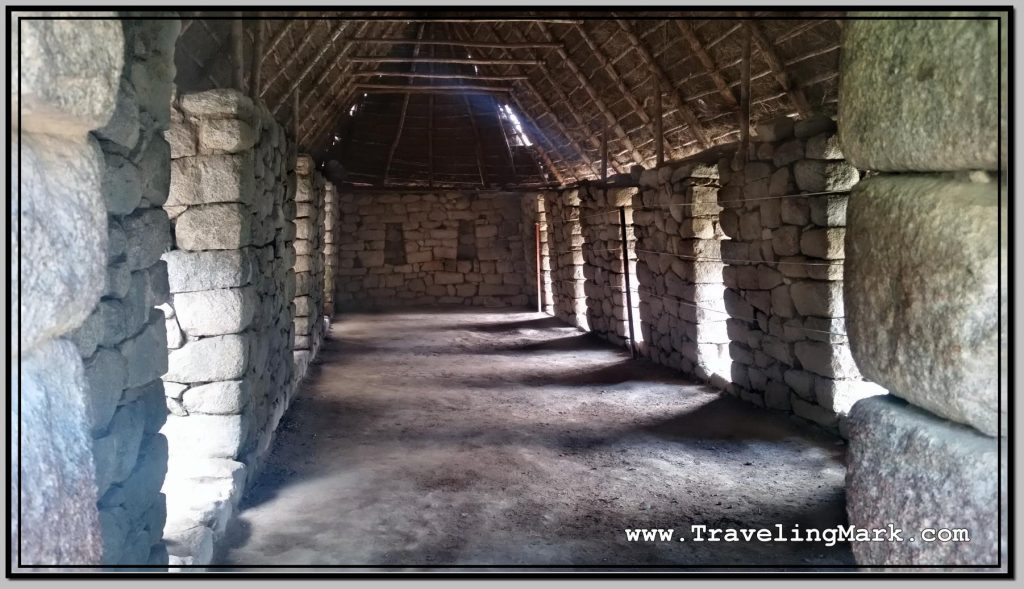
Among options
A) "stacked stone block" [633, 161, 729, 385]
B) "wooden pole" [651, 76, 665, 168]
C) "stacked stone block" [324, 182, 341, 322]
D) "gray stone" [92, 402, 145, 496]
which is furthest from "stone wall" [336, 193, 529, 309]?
"gray stone" [92, 402, 145, 496]

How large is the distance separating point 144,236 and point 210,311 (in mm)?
2029

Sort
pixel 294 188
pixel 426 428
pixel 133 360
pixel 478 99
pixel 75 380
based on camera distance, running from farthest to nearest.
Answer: pixel 478 99 < pixel 294 188 < pixel 426 428 < pixel 133 360 < pixel 75 380

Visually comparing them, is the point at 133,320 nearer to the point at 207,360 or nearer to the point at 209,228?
the point at 209,228

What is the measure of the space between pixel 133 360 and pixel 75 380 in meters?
1.01

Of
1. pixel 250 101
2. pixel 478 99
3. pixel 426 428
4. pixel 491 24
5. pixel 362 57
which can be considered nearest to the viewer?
pixel 250 101

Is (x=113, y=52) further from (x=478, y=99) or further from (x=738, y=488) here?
(x=478, y=99)

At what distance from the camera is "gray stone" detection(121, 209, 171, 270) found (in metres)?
2.70

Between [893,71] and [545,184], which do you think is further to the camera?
[545,184]

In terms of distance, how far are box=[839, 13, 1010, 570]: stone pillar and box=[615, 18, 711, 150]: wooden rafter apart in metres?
6.76

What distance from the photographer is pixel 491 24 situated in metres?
10.5


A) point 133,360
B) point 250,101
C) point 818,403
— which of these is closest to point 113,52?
point 133,360

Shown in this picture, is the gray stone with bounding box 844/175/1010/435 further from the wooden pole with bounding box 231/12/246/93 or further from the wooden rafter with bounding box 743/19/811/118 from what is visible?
the wooden rafter with bounding box 743/19/811/118

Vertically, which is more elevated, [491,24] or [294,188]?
[491,24]

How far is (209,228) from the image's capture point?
185 inches
